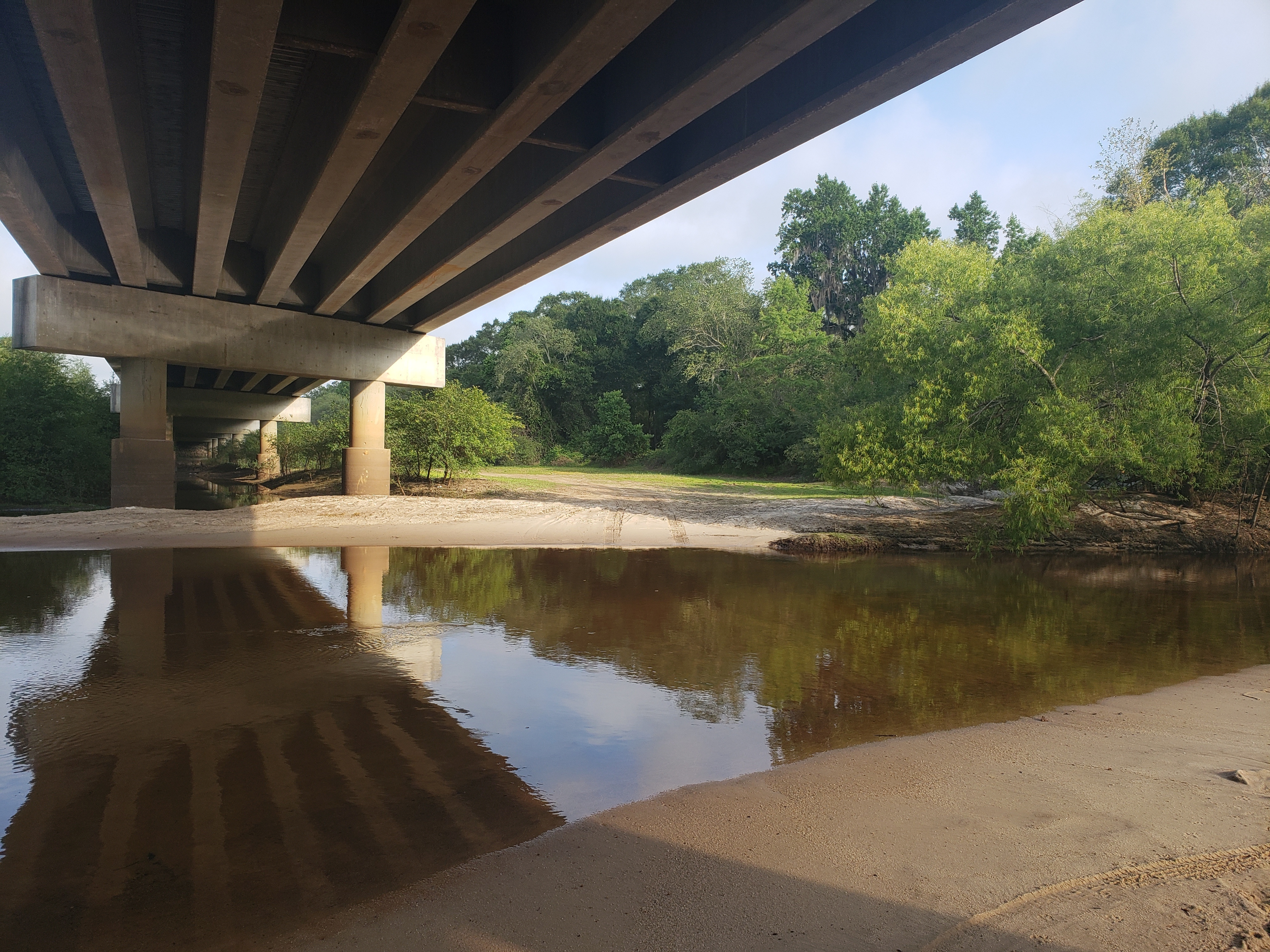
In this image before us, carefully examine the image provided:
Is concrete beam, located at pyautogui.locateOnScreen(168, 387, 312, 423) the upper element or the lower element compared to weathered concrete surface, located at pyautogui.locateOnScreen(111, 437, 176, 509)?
Result: upper

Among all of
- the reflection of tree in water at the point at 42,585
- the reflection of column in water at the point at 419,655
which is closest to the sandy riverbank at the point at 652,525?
the reflection of tree in water at the point at 42,585

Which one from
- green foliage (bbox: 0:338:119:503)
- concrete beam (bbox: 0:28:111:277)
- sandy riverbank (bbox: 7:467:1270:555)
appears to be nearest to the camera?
concrete beam (bbox: 0:28:111:277)

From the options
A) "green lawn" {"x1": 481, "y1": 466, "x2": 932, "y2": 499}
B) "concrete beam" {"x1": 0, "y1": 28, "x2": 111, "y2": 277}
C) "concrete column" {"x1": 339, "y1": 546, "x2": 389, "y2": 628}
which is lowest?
"concrete column" {"x1": 339, "y1": 546, "x2": 389, "y2": 628}

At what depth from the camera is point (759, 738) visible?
5.06 meters

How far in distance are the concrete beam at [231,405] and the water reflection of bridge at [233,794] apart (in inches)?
1155

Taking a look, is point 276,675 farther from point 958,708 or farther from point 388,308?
point 388,308

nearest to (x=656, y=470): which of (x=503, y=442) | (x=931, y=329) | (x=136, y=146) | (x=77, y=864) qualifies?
(x=503, y=442)

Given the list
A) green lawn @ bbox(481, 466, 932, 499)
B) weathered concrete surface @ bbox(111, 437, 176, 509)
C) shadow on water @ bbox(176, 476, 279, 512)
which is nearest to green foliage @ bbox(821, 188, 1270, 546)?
green lawn @ bbox(481, 466, 932, 499)

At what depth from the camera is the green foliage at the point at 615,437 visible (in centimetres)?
5206

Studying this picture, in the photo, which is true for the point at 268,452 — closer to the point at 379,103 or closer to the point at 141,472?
the point at 141,472

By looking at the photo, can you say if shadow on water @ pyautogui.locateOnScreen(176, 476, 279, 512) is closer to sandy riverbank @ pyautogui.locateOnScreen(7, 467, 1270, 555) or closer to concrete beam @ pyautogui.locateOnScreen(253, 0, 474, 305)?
sandy riverbank @ pyautogui.locateOnScreen(7, 467, 1270, 555)

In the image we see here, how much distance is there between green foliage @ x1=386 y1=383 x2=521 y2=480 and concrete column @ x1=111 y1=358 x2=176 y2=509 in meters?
8.51

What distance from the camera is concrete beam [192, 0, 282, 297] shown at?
598 cm

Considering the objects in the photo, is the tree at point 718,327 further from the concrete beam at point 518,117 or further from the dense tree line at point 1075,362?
the concrete beam at point 518,117
